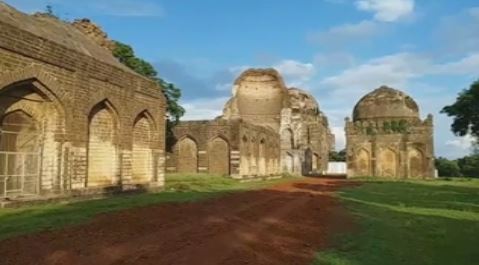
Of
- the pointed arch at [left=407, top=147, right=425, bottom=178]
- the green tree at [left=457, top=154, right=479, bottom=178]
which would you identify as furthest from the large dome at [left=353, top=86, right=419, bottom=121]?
the green tree at [left=457, top=154, right=479, bottom=178]

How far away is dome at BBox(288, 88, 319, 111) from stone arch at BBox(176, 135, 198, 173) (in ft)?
84.0

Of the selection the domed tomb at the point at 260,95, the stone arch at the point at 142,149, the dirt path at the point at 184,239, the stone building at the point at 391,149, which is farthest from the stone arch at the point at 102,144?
the domed tomb at the point at 260,95

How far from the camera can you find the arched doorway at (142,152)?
20.4m

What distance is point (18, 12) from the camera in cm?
1808

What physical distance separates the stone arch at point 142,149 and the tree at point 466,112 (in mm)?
18175

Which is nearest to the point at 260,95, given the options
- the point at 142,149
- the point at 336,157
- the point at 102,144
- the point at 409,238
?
the point at 336,157

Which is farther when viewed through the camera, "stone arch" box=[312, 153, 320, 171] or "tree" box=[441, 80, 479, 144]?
"stone arch" box=[312, 153, 320, 171]

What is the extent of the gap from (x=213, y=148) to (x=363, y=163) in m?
16.1

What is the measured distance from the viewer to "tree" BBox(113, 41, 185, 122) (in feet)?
97.3

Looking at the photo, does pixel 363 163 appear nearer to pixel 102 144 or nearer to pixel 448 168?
pixel 448 168

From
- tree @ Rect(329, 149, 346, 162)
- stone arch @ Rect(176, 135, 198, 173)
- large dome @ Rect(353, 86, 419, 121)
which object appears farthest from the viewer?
tree @ Rect(329, 149, 346, 162)

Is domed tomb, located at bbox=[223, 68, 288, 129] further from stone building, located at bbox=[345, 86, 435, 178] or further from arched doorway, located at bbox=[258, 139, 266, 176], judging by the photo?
arched doorway, located at bbox=[258, 139, 266, 176]

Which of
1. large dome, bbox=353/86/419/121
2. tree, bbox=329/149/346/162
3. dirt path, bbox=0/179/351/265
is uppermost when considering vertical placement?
large dome, bbox=353/86/419/121

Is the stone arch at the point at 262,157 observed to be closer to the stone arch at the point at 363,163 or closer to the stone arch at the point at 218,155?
the stone arch at the point at 218,155
